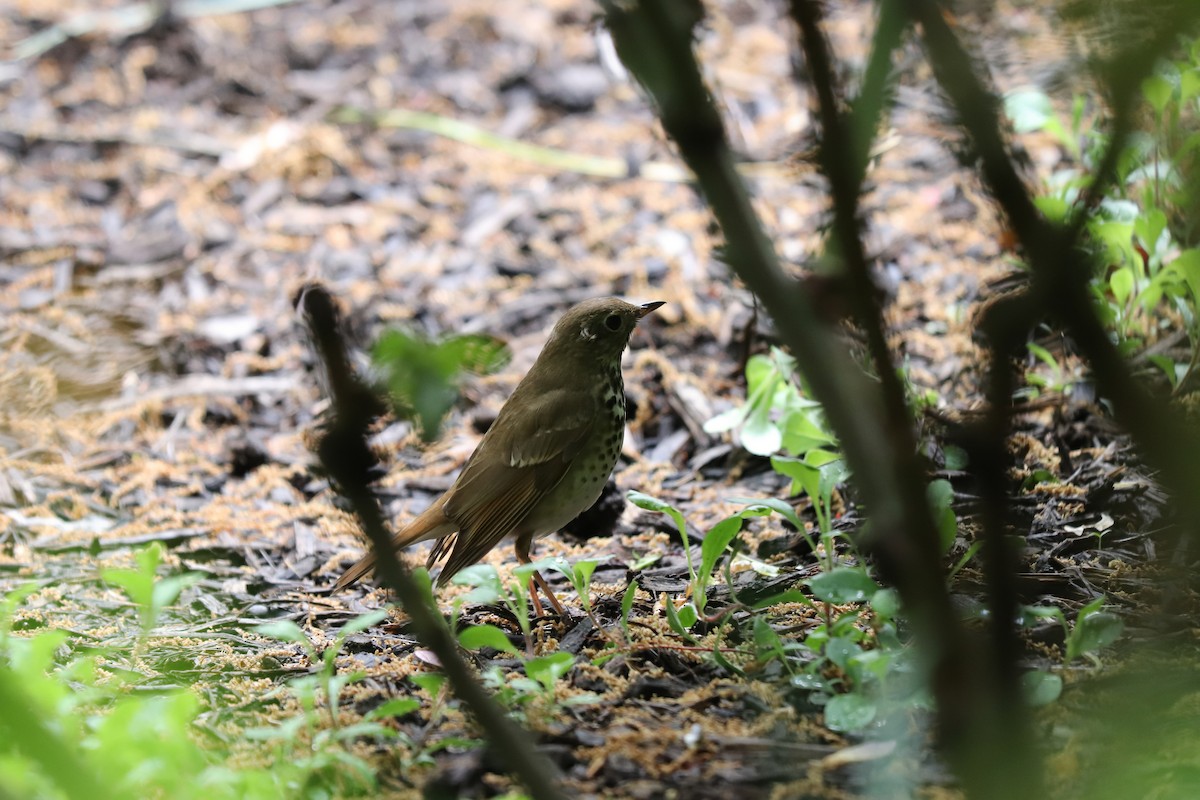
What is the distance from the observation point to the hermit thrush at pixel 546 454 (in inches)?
140

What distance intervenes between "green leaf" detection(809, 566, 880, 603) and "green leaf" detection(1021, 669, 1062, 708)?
0.34 metres

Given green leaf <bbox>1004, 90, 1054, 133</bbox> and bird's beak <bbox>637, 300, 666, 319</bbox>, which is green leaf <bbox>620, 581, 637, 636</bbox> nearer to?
bird's beak <bbox>637, 300, 666, 319</bbox>

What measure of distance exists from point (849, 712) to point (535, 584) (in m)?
1.34

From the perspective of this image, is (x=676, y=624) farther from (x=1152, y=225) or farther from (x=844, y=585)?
(x=1152, y=225)

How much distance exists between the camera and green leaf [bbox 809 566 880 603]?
250 centimetres

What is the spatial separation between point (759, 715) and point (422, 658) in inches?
36.2

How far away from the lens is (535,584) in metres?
3.54

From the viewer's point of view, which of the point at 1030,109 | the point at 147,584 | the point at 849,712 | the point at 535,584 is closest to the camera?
the point at 849,712

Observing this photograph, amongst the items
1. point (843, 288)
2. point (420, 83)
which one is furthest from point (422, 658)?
point (420, 83)

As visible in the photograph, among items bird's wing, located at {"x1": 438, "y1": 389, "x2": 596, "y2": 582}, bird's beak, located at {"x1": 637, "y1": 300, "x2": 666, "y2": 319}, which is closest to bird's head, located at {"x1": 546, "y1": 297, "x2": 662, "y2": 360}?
bird's beak, located at {"x1": 637, "y1": 300, "x2": 666, "y2": 319}

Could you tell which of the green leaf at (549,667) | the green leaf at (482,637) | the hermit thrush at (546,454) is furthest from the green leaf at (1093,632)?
the hermit thrush at (546,454)

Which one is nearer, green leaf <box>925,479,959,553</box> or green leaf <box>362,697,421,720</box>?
green leaf <box>362,697,421,720</box>

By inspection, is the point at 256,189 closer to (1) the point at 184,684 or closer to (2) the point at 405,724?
(1) the point at 184,684

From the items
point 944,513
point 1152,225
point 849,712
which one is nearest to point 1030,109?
point 1152,225
